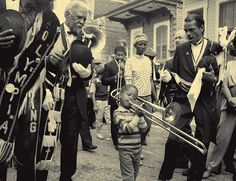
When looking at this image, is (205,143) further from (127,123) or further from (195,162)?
(127,123)

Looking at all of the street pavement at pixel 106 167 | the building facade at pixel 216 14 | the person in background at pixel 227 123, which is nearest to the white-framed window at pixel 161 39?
the building facade at pixel 216 14

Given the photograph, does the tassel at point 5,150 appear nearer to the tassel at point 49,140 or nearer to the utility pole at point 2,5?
the tassel at point 49,140

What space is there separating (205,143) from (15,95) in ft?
8.31

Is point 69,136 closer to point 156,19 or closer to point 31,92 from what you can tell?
point 31,92

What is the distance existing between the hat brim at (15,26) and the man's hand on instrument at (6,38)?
3 centimetres

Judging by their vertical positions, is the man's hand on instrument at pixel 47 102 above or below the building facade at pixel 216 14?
below

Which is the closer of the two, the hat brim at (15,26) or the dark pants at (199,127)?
the hat brim at (15,26)

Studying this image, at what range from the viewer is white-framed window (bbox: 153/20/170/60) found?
65.1 ft

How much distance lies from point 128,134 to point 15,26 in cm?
193

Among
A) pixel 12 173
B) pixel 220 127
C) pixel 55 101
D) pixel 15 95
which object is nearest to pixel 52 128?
pixel 55 101

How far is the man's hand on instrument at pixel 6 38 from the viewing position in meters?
2.74

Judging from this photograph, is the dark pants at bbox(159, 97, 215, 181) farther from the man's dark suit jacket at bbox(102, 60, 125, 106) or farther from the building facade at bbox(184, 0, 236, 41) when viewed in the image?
the building facade at bbox(184, 0, 236, 41)

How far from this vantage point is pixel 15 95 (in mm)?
3064

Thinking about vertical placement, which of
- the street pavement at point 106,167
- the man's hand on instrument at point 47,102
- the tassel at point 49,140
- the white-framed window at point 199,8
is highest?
the white-framed window at point 199,8
